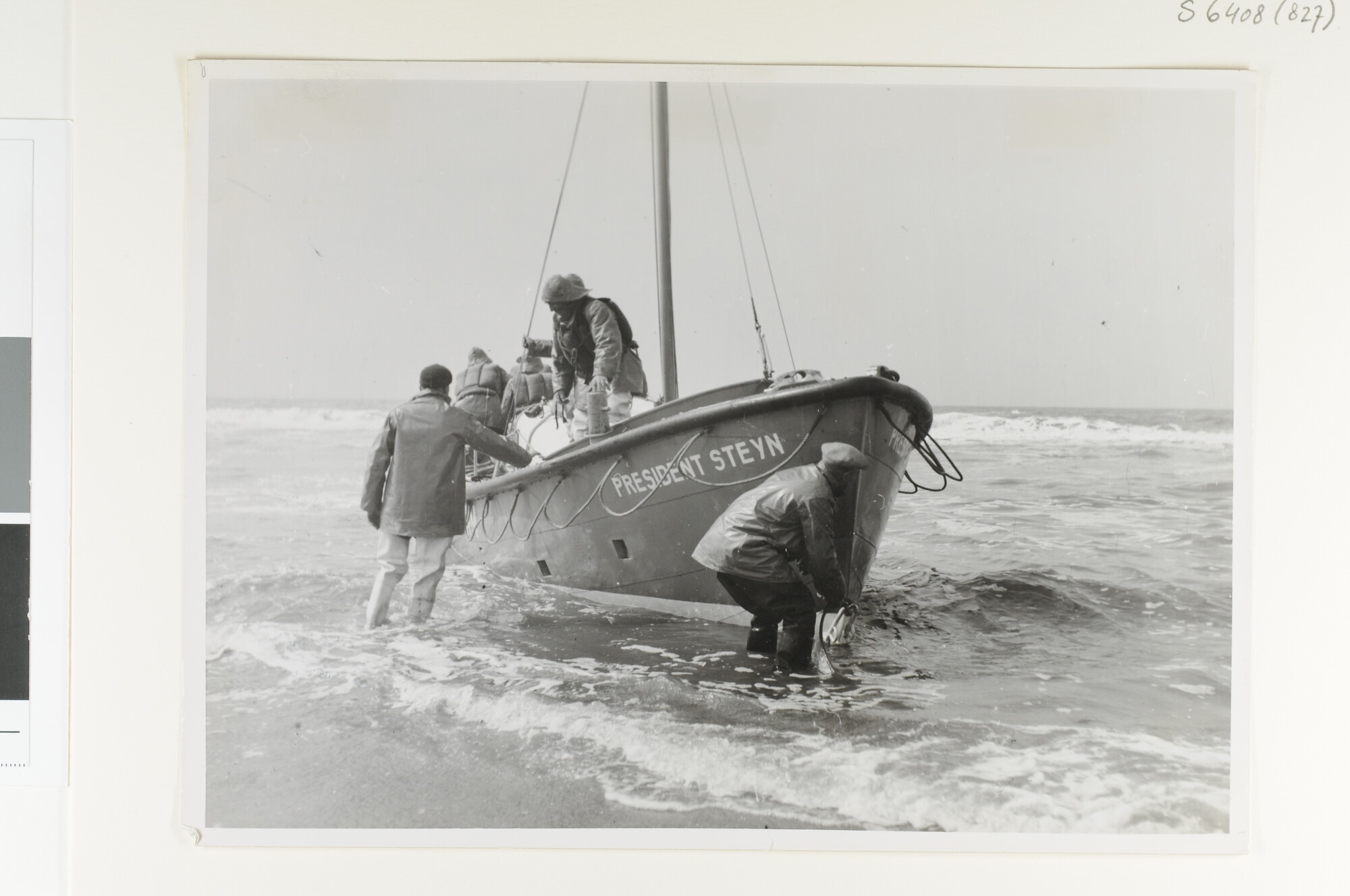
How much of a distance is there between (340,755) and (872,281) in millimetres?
1472

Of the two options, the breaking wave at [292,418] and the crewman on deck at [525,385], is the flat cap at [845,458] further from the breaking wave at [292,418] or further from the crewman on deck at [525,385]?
the breaking wave at [292,418]

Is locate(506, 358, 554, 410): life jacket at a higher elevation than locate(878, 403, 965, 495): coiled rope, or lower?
higher

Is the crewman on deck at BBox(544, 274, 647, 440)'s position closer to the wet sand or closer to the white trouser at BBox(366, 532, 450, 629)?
the white trouser at BBox(366, 532, 450, 629)

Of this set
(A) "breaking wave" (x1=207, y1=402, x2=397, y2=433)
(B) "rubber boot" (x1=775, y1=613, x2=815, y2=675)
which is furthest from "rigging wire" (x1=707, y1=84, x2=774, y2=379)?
(A) "breaking wave" (x1=207, y1=402, x2=397, y2=433)

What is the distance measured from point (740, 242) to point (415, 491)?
0.86 meters

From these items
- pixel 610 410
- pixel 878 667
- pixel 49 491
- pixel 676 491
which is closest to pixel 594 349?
pixel 610 410

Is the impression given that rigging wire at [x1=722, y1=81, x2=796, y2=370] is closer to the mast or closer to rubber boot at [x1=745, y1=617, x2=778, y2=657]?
the mast

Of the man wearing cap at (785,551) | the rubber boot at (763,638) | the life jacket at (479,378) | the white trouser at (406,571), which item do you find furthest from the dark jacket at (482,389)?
the rubber boot at (763,638)

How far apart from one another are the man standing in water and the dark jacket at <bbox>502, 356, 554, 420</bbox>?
8cm

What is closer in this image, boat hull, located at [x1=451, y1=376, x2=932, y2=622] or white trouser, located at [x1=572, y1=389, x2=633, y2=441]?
boat hull, located at [x1=451, y1=376, x2=932, y2=622]

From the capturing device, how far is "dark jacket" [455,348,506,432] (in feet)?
5.11

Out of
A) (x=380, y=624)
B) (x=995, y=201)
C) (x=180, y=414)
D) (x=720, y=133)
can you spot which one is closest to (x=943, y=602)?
(x=995, y=201)

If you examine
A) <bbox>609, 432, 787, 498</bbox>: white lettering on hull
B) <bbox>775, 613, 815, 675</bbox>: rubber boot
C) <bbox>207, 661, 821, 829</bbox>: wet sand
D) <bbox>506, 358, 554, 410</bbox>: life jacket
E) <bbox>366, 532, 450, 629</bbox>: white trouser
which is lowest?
<bbox>207, 661, 821, 829</bbox>: wet sand

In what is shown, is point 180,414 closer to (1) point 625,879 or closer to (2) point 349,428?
(2) point 349,428
